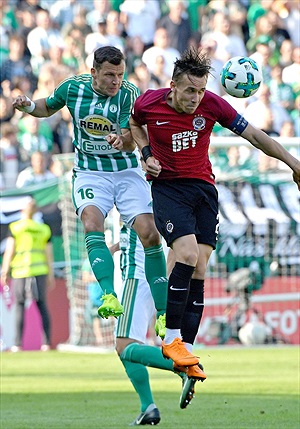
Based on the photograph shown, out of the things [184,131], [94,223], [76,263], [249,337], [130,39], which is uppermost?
[130,39]

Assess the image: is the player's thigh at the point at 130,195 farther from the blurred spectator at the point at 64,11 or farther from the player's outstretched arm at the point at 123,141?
the blurred spectator at the point at 64,11

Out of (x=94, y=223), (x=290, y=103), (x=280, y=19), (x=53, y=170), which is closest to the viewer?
(x=94, y=223)

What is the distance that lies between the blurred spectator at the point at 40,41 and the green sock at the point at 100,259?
13.1 meters

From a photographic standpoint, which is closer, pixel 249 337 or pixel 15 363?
pixel 15 363

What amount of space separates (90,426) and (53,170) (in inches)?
449

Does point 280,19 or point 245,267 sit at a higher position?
point 280,19

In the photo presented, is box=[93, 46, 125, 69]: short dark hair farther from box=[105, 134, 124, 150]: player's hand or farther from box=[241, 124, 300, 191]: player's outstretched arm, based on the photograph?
box=[241, 124, 300, 191]: player's outstretched arm

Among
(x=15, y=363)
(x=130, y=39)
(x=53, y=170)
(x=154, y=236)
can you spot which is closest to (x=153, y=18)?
(x=130, y=39)

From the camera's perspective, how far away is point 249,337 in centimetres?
1930

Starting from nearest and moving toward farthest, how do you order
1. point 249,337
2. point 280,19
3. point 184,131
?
point 184,131 < point 249,337 < point 280,19

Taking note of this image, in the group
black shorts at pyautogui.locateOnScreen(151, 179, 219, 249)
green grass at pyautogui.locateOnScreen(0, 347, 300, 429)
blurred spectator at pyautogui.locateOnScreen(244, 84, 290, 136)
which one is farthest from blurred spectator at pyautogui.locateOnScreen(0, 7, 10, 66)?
black shorts at pyautogui.locateOnScreen(151, 179, 219, 249)

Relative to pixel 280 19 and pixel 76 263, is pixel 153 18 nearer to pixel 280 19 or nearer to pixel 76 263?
pixel 280 19

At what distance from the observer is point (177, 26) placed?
24094 millimetres

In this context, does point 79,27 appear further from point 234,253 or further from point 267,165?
point 234,253
